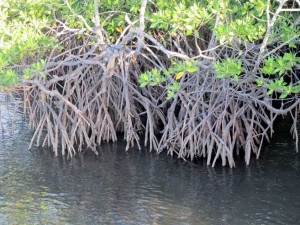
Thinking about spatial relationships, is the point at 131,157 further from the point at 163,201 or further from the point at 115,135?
the point at 163,201

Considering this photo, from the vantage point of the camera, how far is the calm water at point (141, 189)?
6.59 m

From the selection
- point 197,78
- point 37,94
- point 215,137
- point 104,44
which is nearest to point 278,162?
point 215,137

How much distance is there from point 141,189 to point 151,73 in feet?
5.84

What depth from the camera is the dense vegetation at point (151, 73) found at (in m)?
7.27

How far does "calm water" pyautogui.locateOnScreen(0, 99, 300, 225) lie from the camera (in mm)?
6594

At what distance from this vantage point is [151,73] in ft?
27.7

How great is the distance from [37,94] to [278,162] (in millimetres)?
3698

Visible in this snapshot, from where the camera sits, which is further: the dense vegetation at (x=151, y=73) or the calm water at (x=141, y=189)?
the dense vegetation at (x=151, y=73)

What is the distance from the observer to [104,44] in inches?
316

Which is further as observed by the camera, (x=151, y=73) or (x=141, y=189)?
(x=151, y=73)

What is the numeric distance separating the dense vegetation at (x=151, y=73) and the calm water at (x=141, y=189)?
0.32 meters

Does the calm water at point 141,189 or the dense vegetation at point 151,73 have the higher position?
the dense vegetation at point 151,73

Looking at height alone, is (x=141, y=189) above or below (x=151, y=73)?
below

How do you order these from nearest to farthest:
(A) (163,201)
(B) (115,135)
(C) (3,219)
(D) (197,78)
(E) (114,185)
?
(C) (3,219) < (A) (163,201) < (E) (114,185) < (D) (197,78) < (B) (115,135)
